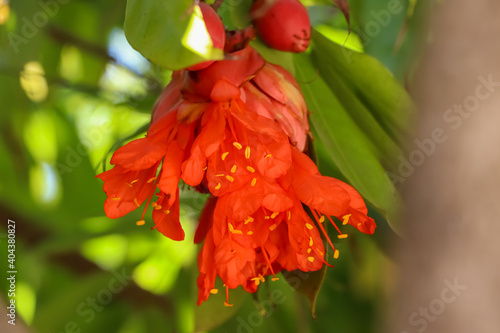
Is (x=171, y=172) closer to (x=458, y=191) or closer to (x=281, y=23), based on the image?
(x=281, y=23)

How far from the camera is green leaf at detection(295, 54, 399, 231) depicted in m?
0.53

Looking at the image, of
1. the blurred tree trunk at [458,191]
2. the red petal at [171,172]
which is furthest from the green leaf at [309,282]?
the blurred tree trunk at [458,191]

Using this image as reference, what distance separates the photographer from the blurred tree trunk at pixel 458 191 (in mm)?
116

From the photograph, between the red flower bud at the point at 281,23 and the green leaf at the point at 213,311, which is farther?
the green leaf at the point at 213,311

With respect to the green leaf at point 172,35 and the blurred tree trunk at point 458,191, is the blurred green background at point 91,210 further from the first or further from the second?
the blurred tree trunk at point 458,191

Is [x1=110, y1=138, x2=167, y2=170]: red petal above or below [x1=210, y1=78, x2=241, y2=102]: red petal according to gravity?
below

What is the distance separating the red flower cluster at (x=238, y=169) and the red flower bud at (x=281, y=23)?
4 cm

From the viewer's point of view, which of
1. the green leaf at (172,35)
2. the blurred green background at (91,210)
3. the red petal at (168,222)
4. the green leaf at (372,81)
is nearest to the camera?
the green leaf at (172,35)

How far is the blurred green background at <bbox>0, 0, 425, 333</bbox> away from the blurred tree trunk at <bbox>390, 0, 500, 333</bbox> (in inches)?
25.4

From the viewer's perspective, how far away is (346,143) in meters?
0.57

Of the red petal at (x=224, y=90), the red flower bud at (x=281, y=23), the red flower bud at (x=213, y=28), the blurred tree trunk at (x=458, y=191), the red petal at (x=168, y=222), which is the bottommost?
the red petal at (x=168, y=222)

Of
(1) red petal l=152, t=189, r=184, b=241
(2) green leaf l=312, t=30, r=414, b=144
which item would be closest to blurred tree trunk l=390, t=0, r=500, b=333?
(1) red petal l=152, t=189, r=184, b=241

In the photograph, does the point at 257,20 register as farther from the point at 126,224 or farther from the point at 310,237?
the point at 126,224

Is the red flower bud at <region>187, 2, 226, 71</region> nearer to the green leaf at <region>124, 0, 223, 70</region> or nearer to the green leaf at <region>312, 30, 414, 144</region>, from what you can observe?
the green leaf at <region>124, 0, 223, 70</region>
